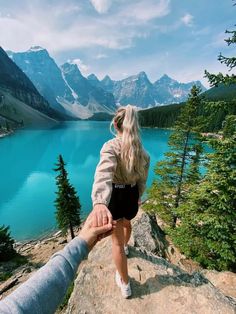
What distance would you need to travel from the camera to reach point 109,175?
3570mm

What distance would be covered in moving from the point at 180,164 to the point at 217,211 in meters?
8.37

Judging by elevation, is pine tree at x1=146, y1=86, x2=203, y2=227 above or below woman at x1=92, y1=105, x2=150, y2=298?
below

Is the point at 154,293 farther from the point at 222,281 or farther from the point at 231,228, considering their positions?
the point at 231,228

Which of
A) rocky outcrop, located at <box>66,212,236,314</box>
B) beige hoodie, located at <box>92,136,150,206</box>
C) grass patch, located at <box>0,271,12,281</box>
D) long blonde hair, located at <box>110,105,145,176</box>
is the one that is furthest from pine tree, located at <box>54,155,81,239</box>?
long blonde hair, located at <box>110,105,145,176</box>

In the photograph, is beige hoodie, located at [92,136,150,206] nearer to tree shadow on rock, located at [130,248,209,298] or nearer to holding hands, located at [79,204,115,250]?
holding hands, located at [79,204,115,250]

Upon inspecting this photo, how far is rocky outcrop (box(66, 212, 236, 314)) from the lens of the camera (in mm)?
5277

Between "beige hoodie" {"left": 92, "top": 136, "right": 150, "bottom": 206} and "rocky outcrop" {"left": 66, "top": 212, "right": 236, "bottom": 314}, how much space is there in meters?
2.74

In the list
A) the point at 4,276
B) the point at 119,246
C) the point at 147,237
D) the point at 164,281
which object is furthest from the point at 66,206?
the point at 119,246

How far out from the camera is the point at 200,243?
1098 centimetres

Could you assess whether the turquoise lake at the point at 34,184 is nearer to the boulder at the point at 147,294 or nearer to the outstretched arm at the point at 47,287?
the boulder at the point at 147,294

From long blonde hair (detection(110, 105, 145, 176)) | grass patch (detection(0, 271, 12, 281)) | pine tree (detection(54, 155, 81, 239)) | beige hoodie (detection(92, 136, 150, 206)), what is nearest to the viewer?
beige hoodie (detection(92, 136, 150, 206))

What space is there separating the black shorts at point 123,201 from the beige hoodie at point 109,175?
12cm

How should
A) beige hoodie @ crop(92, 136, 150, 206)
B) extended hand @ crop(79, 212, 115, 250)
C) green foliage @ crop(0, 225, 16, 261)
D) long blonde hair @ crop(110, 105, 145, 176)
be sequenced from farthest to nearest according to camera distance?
green foliage @ crop(0, 225, 16, 261) → long blonde hair @ crop(110, 105, 145, 176) → beige hoodie @ crop(92, 136, 150, 206) → extended hand @ crop(79, 212, 115, 250)

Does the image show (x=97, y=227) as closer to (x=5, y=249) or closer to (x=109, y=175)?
(x=109, y=175)
